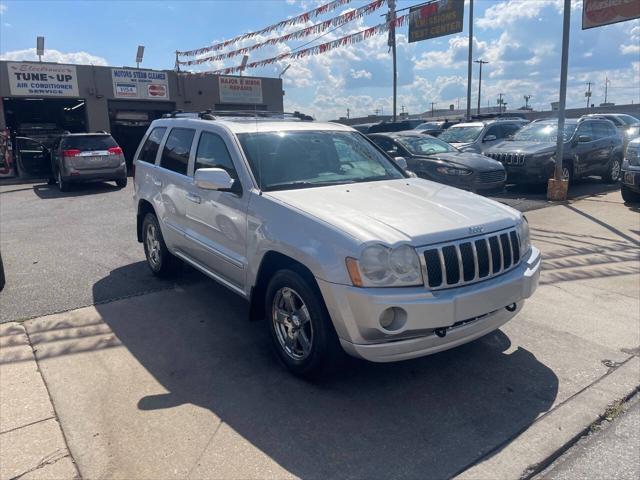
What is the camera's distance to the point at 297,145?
4641 mm

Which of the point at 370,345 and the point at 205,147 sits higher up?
the point at 205,147

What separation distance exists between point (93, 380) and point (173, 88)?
2383 cm

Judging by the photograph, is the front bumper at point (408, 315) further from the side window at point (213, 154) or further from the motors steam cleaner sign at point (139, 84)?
the motors steam cleaner sign at point (139, 84)

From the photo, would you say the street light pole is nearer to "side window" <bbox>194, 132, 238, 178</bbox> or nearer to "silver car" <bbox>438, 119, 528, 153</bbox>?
"silver car" <bbox>438, 119, 528, 153</bbox>

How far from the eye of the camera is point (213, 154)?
15.6ft

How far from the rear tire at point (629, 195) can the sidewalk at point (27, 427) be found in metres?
10.7

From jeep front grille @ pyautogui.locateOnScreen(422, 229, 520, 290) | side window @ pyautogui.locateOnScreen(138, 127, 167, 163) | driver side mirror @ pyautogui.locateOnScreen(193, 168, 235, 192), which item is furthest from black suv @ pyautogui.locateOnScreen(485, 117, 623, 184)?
driver side mirror @ pyautogui.locateOnScreen(193, 168, 235, 192)

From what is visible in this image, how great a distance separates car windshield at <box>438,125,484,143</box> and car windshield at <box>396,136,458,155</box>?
290 centimetres

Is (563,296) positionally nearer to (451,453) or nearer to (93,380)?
(451,453)

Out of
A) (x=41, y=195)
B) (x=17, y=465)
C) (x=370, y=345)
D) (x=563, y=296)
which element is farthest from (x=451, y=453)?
(x=41, y=195)

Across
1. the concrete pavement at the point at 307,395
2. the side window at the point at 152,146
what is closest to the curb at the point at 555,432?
the concrete pavement at the point at 307,395

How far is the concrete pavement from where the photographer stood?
2.93 m

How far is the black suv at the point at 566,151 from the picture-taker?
11.8 meters

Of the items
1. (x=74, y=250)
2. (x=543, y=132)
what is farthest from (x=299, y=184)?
(x=543, y=132)
